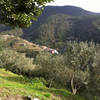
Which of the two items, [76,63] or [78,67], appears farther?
[78,67]

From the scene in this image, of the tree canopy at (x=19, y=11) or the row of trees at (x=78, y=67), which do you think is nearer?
the tree canopy at (x=19, y=11)

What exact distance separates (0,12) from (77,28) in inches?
7467

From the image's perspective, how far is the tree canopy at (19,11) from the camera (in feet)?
26.0

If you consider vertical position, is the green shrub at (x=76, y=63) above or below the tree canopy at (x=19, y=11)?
below

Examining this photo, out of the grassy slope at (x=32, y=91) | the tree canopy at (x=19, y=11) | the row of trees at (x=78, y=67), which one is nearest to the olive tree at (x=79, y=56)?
the row of trees at (x=78, y=67)

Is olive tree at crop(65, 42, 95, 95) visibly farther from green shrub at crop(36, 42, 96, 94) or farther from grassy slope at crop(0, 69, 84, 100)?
grassy slope at crop(0, 69, 84, 100)

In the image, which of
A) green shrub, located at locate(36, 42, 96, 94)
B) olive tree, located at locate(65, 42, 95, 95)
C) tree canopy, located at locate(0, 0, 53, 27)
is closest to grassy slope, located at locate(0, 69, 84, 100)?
green shrub, located at locate(36, 42, 96, 94)

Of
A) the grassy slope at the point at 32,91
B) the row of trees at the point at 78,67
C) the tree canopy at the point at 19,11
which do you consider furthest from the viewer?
the row of trees at the point at 78,67

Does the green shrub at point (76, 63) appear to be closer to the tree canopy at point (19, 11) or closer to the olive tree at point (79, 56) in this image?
the olive tree at point (79, 56)

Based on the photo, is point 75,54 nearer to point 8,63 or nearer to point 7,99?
point 7,99

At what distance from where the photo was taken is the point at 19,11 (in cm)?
848

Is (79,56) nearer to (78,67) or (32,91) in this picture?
(78,67)

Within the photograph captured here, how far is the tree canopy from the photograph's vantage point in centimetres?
792

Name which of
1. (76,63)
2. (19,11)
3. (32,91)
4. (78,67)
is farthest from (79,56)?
(19,11)
